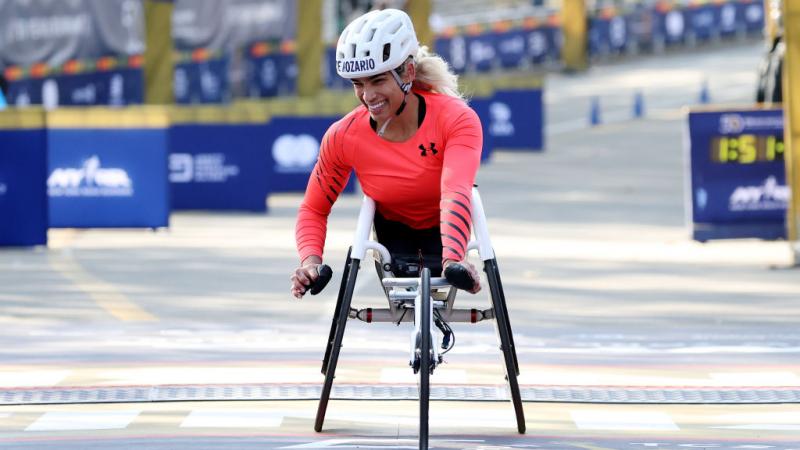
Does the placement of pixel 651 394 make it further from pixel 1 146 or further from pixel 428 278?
pixel 1 146

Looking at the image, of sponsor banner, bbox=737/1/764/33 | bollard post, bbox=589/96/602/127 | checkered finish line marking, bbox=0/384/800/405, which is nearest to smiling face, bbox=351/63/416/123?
checkered finish line marking, bbox=0/384/800/405

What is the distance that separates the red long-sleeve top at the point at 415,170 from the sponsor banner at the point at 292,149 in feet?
61.3

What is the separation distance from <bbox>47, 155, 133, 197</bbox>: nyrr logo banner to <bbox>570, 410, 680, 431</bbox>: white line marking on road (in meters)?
12.1

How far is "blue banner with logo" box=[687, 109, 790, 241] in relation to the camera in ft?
65.9

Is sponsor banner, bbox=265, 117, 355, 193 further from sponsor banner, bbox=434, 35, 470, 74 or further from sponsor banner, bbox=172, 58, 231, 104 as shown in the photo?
sponsor banner, bbox=434, 35, 470, 74

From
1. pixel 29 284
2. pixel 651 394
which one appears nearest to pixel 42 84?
pixel 29 284

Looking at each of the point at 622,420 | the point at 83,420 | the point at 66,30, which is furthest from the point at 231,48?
the point at 622,420

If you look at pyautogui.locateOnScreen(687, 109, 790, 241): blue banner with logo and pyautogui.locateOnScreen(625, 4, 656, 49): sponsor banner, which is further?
pyautogui.locateOnScreen(625, 4, 656, 49): sponsor banner

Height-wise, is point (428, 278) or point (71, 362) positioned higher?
point (428, 278)

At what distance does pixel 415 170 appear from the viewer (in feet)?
28.7

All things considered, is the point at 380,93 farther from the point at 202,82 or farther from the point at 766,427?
the point at 202,82

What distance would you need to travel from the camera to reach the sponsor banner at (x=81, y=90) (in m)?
28.5

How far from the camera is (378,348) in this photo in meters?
12.8

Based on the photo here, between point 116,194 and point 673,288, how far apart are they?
23.8ft
